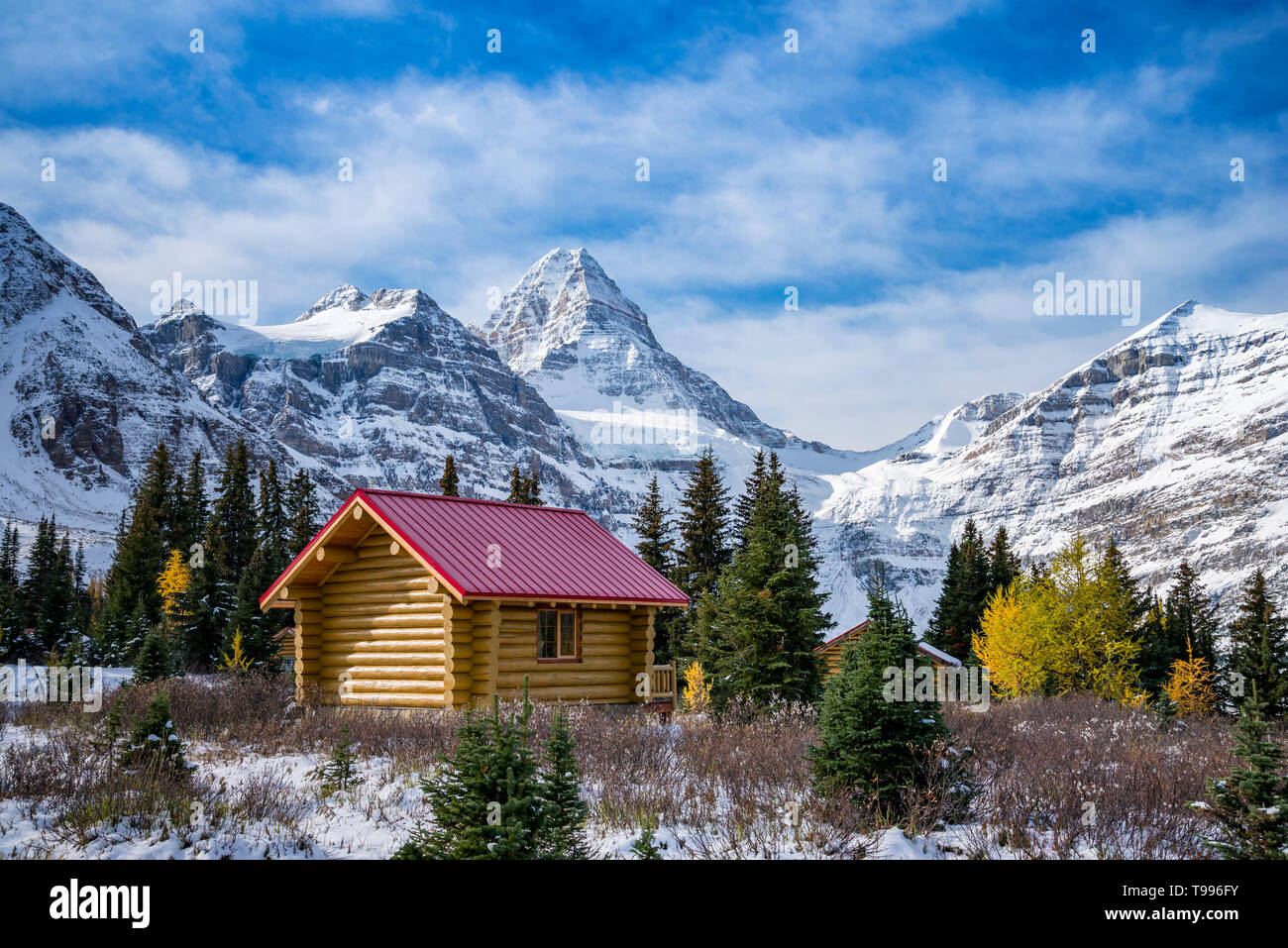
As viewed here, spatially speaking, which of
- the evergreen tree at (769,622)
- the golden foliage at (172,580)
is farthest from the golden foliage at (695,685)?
the golden foliage at (172,580)

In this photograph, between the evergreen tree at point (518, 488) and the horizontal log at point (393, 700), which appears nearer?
the horizontal log at point (393, 700)

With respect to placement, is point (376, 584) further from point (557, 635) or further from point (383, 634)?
point (557, 635)

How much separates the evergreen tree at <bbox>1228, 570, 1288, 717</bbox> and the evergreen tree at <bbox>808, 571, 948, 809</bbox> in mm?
40861

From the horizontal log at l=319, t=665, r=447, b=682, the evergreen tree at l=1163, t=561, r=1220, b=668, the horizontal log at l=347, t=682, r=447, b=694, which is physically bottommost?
the evergreen tree at l=1163, t=561, r=1220, b=668

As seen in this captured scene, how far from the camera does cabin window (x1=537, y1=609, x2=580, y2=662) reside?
18859mm

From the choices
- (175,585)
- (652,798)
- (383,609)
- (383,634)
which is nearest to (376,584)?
(383,609)

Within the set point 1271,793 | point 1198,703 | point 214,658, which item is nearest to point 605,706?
point 1271,793

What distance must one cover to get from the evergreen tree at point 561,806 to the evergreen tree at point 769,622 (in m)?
10.8

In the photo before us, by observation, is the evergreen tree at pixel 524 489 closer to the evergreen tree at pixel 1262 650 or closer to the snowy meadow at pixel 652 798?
the evergreen tree at pixel 1262 650

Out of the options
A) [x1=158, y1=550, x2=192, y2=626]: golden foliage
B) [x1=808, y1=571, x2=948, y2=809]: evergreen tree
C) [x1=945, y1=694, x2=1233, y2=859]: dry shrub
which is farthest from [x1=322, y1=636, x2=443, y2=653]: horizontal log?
[x1=158, y1=550, x2=192, y2=626]: golden foliage

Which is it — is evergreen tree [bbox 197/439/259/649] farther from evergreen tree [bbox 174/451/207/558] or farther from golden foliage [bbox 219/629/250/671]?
golden foliage [bbox 219/629/250/671]

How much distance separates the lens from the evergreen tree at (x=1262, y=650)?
43.4 meters
